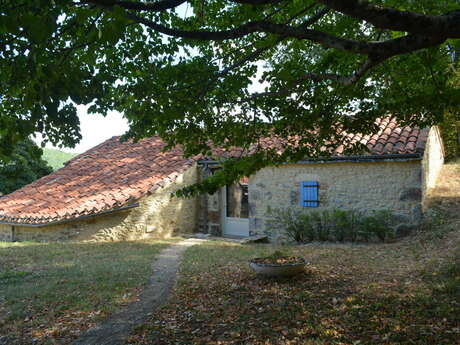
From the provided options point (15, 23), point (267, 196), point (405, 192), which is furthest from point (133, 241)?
point (15, 23)

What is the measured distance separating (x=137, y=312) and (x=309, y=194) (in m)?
7.22

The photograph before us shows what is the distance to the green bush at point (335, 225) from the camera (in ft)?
31.9

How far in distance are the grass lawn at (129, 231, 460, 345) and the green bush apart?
7.23 ft

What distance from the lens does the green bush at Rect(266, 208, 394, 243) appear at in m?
9.73

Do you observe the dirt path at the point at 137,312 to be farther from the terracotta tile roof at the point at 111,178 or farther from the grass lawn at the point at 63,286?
the terracotta tile roof at the point at 111,178

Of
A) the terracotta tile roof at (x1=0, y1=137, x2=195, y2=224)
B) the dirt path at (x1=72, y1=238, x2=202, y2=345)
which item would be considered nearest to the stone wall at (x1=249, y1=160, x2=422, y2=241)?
the terracotta tile roof at (x1=0, y1=137, x2=195, y2=224)

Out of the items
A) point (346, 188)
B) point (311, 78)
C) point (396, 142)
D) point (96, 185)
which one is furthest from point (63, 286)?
point (396, 142)

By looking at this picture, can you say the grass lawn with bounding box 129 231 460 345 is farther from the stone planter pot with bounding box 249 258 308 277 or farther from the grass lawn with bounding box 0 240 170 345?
the grass lawn with bounding box 0 240 170 345

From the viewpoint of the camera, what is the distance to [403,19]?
2.89 meters

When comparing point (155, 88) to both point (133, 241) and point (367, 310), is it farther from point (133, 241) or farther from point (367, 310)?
point (133, 241)

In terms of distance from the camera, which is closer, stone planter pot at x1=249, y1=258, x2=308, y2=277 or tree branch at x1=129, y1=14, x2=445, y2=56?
tree branch at x1=129, y1=14, x2=445, y2=56

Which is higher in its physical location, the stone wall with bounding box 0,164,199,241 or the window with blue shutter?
the window with blue shutter

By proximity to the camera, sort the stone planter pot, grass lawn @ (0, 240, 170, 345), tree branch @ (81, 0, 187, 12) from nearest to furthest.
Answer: tree branch @ (81, 0, 187, 12)
grass lawn @ (0, 240, 170, 345)
the stone planter pot

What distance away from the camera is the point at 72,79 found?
10.2 feet
